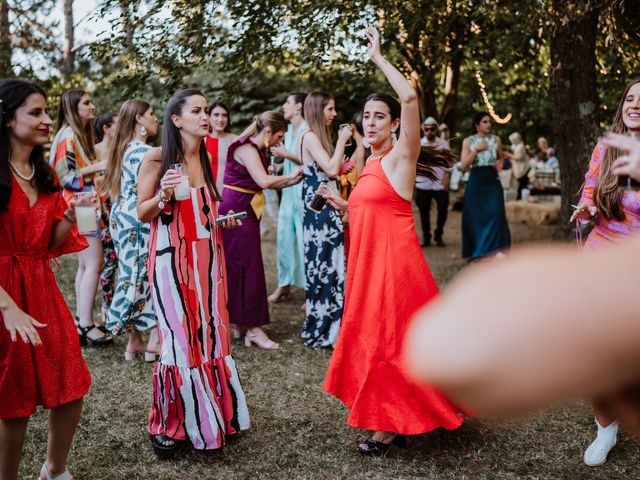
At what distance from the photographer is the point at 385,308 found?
3.79 m

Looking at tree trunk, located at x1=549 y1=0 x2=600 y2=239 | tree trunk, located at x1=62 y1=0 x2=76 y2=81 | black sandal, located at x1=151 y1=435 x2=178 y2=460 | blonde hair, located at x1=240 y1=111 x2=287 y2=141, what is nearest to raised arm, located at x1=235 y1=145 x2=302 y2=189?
blonde hair, located at x1=240 y1=111 x2=287 y2=141

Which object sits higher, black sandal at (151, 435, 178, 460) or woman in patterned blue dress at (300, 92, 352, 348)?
woman in patterned blue dress at (300, 92, 352, 348)

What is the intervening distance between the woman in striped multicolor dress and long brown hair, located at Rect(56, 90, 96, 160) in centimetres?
253

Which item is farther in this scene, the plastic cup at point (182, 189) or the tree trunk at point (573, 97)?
the tree trunk at point (573, 97)

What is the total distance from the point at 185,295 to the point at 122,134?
2346mm

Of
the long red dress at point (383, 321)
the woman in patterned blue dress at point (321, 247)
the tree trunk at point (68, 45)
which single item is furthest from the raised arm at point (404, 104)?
the tree trunk at point (68, 45)

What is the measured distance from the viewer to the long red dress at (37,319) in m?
3.00

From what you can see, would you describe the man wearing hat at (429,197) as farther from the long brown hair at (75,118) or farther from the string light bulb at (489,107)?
the long brown hair at (75,118)

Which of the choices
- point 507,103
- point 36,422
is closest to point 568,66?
point 36,422

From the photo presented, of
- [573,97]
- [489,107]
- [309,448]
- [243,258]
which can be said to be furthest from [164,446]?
[573,97]

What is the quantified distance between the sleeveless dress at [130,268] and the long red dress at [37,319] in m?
2.51

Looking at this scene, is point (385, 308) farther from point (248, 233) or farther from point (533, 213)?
point (533, 213)

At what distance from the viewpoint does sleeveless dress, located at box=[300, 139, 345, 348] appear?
6.41m

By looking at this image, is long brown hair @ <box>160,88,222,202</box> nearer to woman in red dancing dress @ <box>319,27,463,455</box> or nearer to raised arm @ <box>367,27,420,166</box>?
woman in red dancing dress @ <box>319,27,463,455</box>
